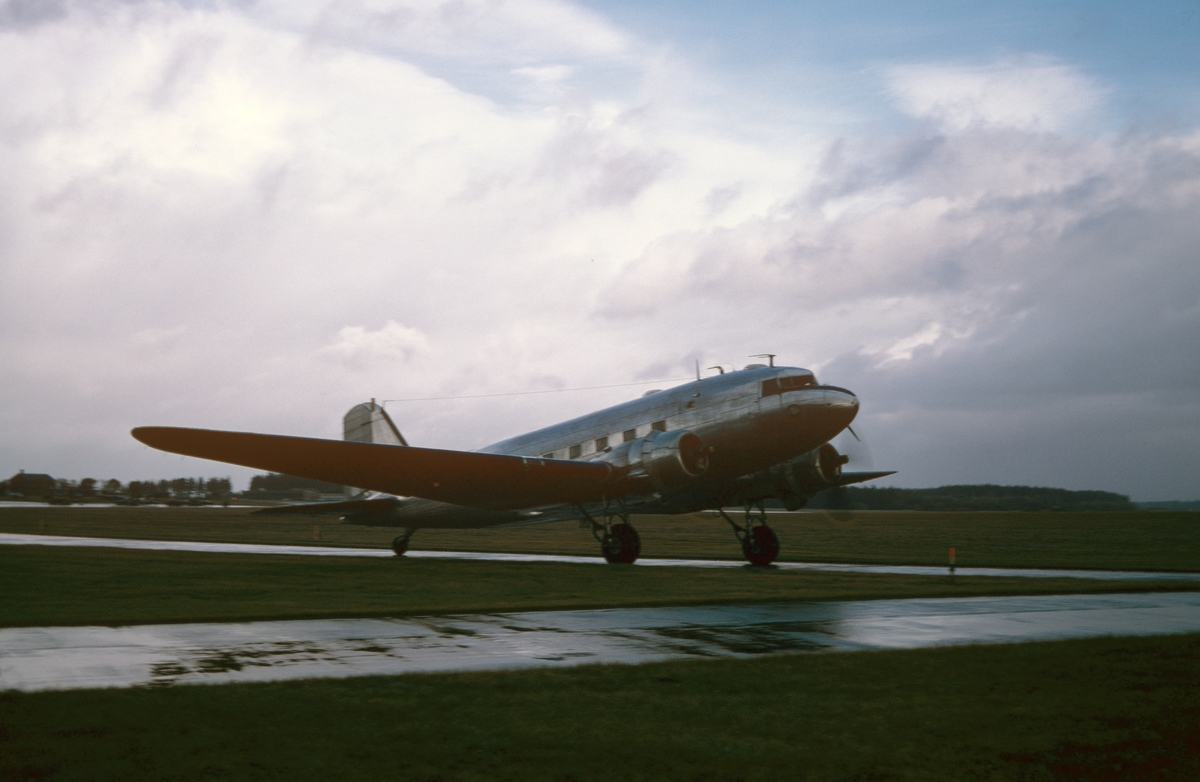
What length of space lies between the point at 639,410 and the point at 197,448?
12971 mm

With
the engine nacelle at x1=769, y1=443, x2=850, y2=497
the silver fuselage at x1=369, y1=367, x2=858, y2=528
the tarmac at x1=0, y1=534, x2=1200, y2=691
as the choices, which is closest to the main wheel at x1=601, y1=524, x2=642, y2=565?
the silver fuselage at x1=369, y1=367, x2=858, y2=528

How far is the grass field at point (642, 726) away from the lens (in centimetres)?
592

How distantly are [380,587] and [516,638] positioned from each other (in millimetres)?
8351

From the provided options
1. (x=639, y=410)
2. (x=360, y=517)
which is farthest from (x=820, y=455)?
(x=360, y=517)

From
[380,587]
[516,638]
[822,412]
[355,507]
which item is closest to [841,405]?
[822,412]

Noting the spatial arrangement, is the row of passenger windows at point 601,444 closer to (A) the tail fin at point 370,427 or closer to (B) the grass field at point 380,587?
(B) the grass field at point 380,587

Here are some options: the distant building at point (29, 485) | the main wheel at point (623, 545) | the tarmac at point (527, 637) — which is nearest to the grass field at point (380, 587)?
the tarmac at point (527, 637)

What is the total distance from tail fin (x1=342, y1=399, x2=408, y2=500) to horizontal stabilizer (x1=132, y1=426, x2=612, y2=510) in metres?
7.99

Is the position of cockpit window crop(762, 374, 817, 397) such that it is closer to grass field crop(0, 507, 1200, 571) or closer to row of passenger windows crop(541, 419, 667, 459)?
row of passenger windows crop(541, 419, 667, 459)

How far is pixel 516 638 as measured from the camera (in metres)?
11.7

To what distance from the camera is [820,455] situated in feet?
88.2

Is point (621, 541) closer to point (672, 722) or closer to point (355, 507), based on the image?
point (355, 507)

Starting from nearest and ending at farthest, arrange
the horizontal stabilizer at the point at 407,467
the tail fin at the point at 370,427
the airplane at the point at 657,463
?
the horizontal stabilizer at the point at 407,467
the airplane at the point at 657,463
the tail fin at the point at 370,427

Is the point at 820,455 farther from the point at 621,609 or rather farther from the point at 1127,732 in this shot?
the point at 1127,732
